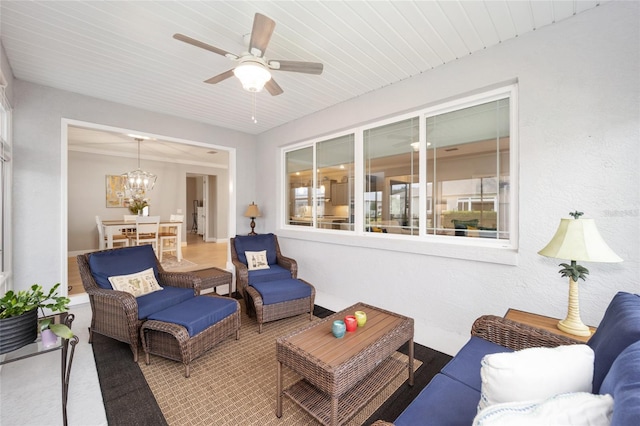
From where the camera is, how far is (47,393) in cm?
190

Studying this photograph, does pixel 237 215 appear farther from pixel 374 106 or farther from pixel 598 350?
pixel 598 350

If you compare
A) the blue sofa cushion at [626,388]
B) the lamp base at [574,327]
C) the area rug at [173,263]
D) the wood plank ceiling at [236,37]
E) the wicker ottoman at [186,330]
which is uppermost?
the wood plank ceiling at [236,37]

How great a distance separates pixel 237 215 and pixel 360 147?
2.56 metres

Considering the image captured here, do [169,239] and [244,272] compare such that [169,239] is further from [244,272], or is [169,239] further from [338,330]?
[338,330]

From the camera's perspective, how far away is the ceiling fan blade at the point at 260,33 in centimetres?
159

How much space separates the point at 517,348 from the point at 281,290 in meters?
2.13

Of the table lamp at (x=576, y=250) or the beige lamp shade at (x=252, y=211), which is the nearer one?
the table lamp at (x=576, y=250)

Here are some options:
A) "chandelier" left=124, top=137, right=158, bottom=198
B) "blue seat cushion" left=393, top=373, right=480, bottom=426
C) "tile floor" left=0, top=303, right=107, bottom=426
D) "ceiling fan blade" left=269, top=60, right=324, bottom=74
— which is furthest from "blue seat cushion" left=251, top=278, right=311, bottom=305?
"chandelier" left=124, top=137, right=158, bottom=198

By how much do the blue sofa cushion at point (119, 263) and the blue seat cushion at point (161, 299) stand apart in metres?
Answer: 0.33

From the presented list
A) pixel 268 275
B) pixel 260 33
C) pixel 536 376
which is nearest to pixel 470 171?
pixel 536 376

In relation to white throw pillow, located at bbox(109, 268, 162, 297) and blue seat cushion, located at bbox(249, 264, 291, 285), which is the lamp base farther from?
white throw pillow, located at bbox(109, 268, 162, 297)

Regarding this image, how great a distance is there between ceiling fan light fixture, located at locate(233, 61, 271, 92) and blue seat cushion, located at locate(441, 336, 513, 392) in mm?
2196

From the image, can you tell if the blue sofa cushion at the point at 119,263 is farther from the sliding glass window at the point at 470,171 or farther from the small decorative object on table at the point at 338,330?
the sliding glass window at the point at 470,171

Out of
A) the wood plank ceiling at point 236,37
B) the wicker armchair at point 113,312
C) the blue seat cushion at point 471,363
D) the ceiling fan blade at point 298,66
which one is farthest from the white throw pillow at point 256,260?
the blue seat cushion at point 471,363
